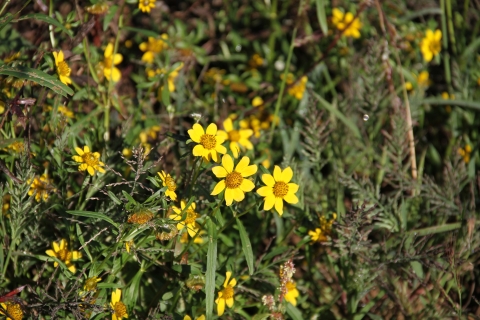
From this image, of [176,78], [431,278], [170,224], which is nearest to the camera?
[170,224]

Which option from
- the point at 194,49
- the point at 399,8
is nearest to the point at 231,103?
the point at 194,49

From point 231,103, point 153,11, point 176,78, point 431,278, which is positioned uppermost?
point 153,11

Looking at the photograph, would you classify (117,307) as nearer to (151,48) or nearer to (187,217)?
(187,217)

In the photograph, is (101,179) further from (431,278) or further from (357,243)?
(431,278)

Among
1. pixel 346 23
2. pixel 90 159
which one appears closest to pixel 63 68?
pixel 90 159

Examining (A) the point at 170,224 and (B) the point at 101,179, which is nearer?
(A) the point at 170,224

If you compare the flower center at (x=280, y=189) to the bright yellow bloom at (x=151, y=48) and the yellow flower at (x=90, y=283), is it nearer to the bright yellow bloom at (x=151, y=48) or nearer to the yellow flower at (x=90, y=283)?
the yellow flower at (x=90, y=283)

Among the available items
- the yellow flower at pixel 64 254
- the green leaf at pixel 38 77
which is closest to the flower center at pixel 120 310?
the yellow flower at pixel 64 254

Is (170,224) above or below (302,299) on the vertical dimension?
above
